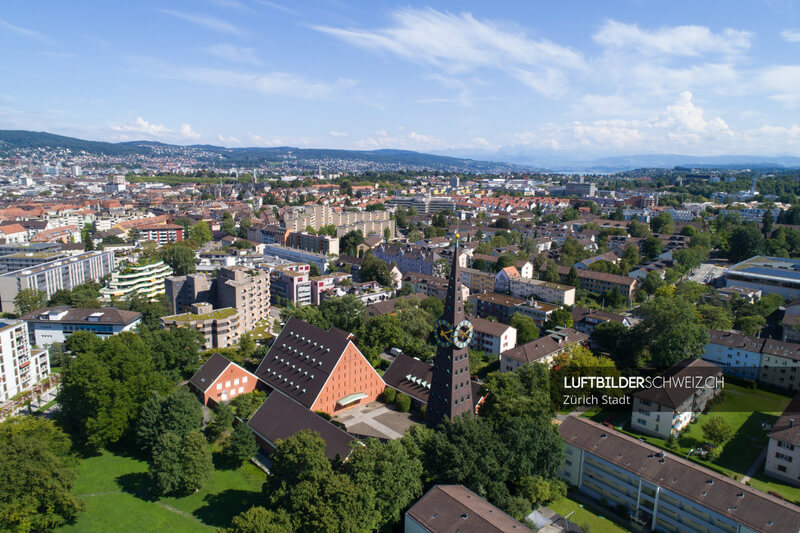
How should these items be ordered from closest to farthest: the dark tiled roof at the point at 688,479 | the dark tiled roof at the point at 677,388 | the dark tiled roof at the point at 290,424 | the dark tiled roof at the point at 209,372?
1. the dark tiled roof at the point at 688,479
2. the dark tiled roof at the point at 290,424
3. the dark tiled roof at the point at 677,388
4. the dark tiled roof at the point at 209,372

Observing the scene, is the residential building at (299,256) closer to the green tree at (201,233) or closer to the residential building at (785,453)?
the green tree at (201,233)

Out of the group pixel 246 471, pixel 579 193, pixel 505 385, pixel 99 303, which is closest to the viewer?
pixel 246 471

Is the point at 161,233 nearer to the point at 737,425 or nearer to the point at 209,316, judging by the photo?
the point at 209,316

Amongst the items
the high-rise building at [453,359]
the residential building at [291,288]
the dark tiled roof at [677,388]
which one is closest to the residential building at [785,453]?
the dark tiled roof at [677,388]

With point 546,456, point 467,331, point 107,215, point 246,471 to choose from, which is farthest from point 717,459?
point 107,215

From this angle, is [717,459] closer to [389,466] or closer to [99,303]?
[389,466]

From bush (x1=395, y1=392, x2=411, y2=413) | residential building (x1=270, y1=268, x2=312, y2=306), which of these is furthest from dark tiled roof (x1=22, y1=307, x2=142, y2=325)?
bush (x1=395, y1=392, x2=411, y2=413)
